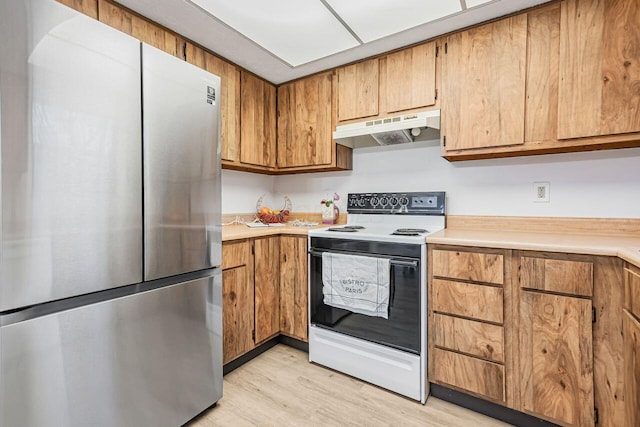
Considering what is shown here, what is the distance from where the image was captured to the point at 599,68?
1.51 meters

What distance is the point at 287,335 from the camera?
7.52ft

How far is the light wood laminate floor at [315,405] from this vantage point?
154cm

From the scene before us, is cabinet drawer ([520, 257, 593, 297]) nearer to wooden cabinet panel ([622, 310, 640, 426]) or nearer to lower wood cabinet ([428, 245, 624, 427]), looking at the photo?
lower wood cabinet ([428, 245, 624, 427])

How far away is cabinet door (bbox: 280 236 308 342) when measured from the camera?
2.17m

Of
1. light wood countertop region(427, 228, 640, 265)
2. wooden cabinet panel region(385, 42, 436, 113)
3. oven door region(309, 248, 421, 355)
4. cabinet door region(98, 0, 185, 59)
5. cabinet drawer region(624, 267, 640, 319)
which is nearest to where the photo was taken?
cabinet drawer region(624, 267, 640, 319)

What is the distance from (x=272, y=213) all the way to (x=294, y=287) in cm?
76

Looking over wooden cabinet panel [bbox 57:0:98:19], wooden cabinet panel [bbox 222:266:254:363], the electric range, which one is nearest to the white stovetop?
the electric range

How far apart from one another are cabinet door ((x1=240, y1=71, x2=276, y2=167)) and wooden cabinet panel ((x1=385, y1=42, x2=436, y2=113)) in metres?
1.05

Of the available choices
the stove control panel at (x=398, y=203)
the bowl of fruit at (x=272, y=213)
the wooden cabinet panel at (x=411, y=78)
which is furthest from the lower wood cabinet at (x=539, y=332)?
the bowl of fruit at (x=272, y=213)

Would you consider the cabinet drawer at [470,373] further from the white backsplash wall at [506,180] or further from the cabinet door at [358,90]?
the cabinet door at [358,90]

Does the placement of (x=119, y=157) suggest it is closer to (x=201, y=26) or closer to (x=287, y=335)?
(x=201, y=26)

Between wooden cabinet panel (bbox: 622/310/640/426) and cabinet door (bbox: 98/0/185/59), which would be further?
cabinet door (bbox: 98/0/185/59)

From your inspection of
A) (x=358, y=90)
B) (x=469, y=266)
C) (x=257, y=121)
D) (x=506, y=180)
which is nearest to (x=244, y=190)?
(x=257, y=121)

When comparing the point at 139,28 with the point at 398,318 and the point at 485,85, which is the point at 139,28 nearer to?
the point at 485,85
